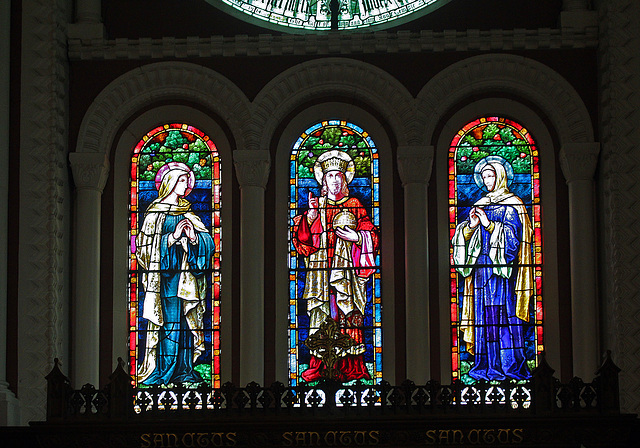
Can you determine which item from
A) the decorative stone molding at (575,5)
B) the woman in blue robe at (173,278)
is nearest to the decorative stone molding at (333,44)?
the decorative stone molding at (575,5)

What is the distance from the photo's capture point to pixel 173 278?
622 inches

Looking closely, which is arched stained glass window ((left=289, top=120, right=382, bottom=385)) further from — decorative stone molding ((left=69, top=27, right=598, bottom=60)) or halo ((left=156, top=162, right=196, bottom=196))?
halo ((left=156, top=162, right=196, bottom=196))

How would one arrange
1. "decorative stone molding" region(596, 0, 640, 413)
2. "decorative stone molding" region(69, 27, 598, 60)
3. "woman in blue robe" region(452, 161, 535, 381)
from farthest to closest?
1. "decorative stone molding" region(69, 27, 598, 60)
2. "woman in blue robe" region(452, 161, 535, 381)
3. "decorative stone molding" region(596, 0, 640, 413)

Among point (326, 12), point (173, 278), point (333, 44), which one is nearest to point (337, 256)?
point (173, 278)

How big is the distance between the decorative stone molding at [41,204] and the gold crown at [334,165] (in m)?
3.05

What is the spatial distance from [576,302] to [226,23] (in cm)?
536

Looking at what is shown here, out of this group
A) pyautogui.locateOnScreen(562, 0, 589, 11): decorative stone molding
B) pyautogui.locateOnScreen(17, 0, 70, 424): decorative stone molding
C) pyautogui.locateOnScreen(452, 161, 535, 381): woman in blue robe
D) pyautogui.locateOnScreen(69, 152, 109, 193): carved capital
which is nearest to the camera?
pyautogui.locateOnScreen(17, 0, 70, 424): decorative stone molding

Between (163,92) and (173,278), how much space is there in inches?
87.7

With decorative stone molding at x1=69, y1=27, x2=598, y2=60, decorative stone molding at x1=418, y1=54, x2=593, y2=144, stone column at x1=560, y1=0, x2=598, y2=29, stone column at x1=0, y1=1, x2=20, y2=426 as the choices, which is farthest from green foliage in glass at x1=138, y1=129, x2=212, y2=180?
stone column at x1=560, y1=0, x2=598, y2=29

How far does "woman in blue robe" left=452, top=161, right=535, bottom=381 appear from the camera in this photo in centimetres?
1540

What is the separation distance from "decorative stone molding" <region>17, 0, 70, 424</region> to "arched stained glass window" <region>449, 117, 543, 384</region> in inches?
178

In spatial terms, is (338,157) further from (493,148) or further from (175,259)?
(175,259)

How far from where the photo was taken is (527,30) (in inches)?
624

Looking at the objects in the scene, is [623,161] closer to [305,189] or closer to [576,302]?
[576,302]
